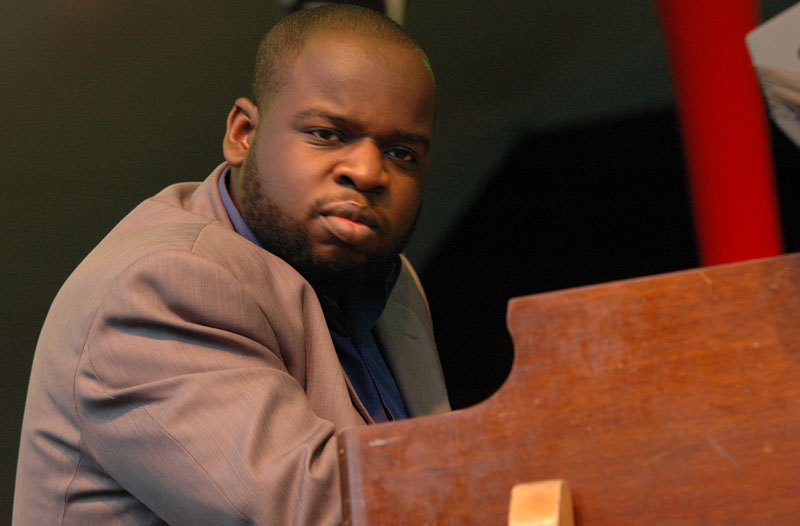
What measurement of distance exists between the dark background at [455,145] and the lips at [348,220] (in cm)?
80

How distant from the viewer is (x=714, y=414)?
475mm

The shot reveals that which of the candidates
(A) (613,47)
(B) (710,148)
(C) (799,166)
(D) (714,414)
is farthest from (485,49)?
(D) (714,414)

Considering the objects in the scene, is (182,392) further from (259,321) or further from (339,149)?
(339,149)

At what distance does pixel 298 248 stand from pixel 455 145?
3.82 ft

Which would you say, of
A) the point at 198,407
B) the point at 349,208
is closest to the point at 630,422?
the point at 198,407

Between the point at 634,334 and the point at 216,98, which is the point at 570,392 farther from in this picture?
the point at 216,98

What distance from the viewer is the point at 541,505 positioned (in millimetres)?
450

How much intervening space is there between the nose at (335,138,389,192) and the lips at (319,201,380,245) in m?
0.02

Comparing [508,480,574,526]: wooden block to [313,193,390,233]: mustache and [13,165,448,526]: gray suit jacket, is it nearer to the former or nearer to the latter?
[13,165,448,526]: gray suit jacket

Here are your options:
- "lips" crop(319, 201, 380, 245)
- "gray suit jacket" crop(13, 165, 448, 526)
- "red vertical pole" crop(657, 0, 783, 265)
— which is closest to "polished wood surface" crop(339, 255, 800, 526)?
"gray suit jacket" crop(13, 165, 448, 526)

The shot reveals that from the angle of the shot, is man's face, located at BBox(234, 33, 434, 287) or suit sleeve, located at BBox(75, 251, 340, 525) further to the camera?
man's face, located at BBox(234, 33, 434, 287)

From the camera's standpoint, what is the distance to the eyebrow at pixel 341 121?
3.01 ft

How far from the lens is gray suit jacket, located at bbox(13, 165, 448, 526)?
2.02 ft

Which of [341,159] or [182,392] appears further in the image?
[341,159]
